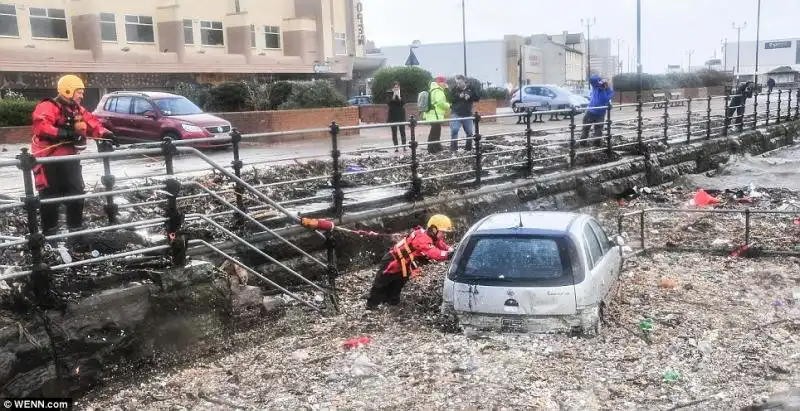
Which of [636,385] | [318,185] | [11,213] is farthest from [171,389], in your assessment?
[318,185]

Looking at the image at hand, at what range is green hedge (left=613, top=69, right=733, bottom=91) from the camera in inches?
2017

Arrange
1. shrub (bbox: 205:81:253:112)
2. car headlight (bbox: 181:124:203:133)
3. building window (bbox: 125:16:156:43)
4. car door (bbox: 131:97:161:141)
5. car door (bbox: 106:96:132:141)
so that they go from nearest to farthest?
1. car headlight (bbox: 181:124:203:133)
2. car door (bbox: 131:97:161:141)
3. car door (bbox: 106:96:132:141)
4. shrub (bbox: 205:81:253:112)
5. building window (bbox: 125:16:156:43)

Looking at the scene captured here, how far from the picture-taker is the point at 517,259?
7.06 m

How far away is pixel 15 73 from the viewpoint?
29.8 meters

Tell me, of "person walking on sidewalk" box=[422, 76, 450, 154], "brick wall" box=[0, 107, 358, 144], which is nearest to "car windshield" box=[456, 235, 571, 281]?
"person walking on sidewalk" box=[422, 76, 450, 154]

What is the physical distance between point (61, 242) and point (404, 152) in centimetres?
963

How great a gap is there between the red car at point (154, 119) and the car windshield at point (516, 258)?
37.9 ft

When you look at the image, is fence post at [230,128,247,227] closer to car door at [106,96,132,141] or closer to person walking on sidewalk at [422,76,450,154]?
person walking on sidewalk at [422,76,450,154]

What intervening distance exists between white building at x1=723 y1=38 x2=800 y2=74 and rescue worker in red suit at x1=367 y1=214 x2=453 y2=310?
310ft

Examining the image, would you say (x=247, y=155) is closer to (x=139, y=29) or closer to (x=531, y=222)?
(x=531, y=222)

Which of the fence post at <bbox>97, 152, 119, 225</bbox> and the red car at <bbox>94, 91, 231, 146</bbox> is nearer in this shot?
the fence post at <bbox>97, 152, 119, 225</bbox>

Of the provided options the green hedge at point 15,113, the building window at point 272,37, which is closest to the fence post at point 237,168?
the green hedge at point 15,113

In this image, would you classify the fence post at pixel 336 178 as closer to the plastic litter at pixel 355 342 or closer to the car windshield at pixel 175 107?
the plastic litter at pixel 355 342

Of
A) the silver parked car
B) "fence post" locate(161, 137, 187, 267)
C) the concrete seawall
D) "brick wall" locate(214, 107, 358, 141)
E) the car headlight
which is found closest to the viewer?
the concrete seawall
